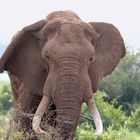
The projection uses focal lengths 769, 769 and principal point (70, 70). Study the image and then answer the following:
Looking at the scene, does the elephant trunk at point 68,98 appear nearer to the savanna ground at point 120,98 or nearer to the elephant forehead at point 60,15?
the elephant forehead at point 60,15

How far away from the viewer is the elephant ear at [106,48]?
337 inches

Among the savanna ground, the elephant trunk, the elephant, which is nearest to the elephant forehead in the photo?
the elephant

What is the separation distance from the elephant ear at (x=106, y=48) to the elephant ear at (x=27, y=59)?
613 millimetres

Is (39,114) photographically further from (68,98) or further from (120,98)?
(120,98)

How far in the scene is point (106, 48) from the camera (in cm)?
884

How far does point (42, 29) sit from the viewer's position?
8141 mm

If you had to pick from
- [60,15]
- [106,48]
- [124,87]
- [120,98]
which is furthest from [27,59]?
[124,87]

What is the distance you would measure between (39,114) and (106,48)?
158 cm

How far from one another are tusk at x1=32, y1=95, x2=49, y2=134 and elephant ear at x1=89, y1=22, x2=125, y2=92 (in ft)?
2.66

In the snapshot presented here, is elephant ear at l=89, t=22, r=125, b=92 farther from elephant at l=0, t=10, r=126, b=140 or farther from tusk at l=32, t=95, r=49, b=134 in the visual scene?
tusk at l=32, t=95, r=49, b=134

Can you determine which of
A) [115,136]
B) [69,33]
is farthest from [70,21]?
Result: [115,136]

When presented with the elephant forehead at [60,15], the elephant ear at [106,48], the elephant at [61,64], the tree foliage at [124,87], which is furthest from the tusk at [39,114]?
the tree foliage at [124,87]

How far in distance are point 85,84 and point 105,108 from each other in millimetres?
13865

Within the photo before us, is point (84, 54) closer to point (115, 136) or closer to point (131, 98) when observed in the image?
point (115, 136)
